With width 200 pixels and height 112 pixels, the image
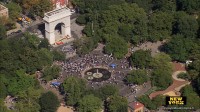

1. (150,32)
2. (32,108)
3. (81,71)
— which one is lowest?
(32,108)

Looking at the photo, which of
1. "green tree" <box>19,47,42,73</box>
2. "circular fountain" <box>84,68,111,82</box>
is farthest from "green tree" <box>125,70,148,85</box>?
"green tree" <box>19,47,42,73</box>

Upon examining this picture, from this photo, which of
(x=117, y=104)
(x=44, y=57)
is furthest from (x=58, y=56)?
(x=117, y=104)

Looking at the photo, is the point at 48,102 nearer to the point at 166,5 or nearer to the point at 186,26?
the point at 186,26

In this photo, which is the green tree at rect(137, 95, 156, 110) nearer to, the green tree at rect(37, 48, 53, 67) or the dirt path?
the dirt path

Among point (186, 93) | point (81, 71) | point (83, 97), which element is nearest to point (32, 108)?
point (83, 97)

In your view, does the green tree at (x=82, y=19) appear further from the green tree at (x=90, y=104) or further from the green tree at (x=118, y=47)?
the green tree at (x=90, y=104)

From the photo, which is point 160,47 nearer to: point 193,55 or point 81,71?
point 193,55

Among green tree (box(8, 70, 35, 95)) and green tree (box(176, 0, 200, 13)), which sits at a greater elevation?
green tree (box(176, 0, 200, 13))
